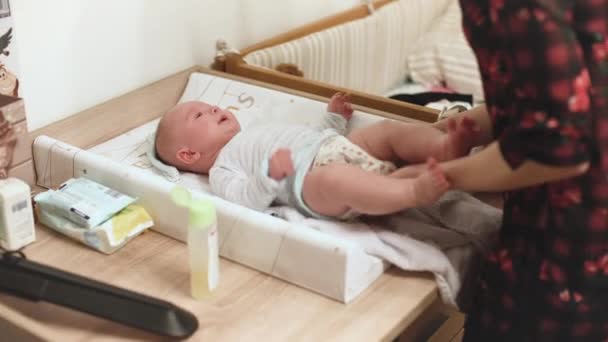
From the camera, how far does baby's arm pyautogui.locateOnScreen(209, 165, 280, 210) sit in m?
1.13

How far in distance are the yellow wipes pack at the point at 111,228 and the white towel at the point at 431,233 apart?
0.65ft

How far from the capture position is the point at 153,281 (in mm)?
1056

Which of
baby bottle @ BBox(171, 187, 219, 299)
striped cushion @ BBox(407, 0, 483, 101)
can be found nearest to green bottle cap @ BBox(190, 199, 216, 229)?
baby bottle @ BBox(171, 187, 219, 299)

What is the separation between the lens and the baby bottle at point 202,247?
97 centimetres

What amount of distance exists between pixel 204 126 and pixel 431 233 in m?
0.46

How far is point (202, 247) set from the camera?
0.98 meters


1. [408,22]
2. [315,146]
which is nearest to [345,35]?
[408,22]

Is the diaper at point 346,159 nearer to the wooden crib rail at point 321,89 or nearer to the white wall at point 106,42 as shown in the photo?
the wooden crib rail at point 321,89

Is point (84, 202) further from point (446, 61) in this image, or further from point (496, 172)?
point (446, 61)


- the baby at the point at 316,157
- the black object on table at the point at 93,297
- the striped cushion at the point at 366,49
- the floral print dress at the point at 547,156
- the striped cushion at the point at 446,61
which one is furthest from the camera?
the striped cushion at the point at 446,61

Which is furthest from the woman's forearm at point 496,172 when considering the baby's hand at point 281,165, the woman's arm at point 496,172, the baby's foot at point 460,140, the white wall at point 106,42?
the white wall at point 106,42

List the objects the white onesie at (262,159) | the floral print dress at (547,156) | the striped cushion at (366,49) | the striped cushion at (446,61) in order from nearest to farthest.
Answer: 1. the floral print dress at (547,156)
2. the white onesie at (262,159)
3. the striped cushion at (366,49)
4. the striped cushion at (446,61)

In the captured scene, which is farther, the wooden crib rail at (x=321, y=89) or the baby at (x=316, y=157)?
the wooden crib rail at (x=321, y=89)

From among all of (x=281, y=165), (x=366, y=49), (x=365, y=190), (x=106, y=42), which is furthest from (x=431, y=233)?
(x=366, y=49)
